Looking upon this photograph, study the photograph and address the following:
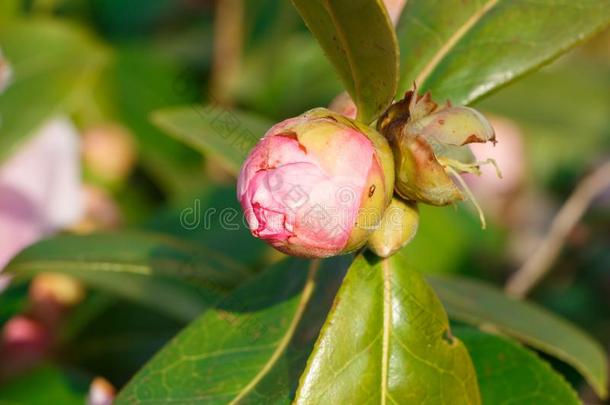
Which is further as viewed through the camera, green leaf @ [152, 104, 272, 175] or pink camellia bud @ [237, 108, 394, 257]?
green leaf @ [152, 104, 272, 175]

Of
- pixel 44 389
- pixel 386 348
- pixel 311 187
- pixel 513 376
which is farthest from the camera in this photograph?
pixel 44 389

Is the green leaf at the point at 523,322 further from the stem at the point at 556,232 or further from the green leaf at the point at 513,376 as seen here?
the stem at the point at 556,232

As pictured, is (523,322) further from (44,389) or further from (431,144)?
(44,389)

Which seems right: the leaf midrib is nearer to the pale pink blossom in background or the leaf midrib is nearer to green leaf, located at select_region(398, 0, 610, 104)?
green leaf, located at select_region(398, 0, 610, 104)

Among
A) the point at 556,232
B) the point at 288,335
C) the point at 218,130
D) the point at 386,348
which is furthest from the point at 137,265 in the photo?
the point at 556,232

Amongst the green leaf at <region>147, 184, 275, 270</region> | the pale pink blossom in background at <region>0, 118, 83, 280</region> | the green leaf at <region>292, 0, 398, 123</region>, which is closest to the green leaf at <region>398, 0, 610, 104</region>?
the green leaf at <region>292, 0, 398, 123</region>

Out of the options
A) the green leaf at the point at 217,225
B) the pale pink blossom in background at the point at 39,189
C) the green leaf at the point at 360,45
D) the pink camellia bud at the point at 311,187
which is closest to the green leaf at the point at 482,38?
the green leaf at the point at 360,45
